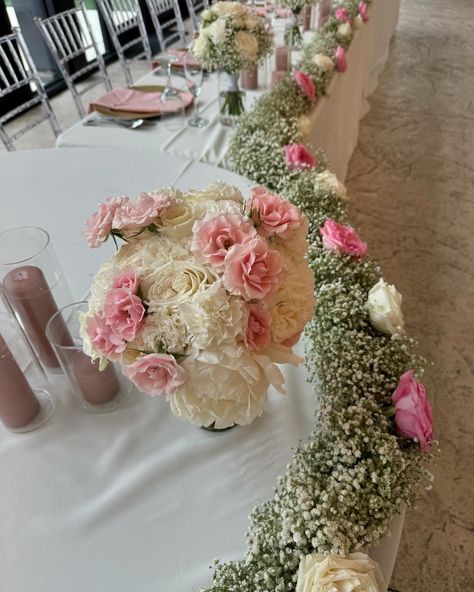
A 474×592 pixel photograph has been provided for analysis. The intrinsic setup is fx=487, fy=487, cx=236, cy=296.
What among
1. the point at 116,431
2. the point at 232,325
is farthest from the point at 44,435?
the point at 232,325

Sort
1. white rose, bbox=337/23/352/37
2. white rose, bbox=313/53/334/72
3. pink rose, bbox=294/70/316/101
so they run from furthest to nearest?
white rose, bbox=337/23/352/37 → white rose, bbox=313/53/334/72 → pink rose, bbox=294/70/316/101

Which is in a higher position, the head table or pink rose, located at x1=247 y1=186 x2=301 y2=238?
pink rose, located at x1=247 y1=186 x2=301 y2=238

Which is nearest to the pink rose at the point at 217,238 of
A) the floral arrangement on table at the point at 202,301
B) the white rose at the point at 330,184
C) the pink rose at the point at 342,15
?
the floral arrangement on table at the point at 202,301

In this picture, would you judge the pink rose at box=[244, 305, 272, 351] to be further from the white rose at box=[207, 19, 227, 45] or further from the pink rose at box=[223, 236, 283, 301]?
the white rose at box=[207, 19, 227, 45]

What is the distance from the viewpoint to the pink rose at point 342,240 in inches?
40.1

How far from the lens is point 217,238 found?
57 centimetres

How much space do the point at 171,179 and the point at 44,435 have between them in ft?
2.76

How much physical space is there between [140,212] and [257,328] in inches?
8.7

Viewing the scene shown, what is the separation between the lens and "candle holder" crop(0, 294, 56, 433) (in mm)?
755

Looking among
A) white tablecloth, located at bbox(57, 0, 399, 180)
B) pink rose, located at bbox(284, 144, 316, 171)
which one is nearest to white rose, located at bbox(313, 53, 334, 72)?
white tablecloth, located at bbox(57, 0, 399, 180)

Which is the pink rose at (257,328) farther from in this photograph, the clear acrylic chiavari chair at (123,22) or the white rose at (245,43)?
the clear acrylic chiavari chair at (123,22)

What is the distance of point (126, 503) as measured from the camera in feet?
2.32

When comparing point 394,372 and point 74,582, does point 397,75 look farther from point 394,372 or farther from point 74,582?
point 74,582

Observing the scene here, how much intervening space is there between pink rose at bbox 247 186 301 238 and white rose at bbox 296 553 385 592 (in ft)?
1.32
